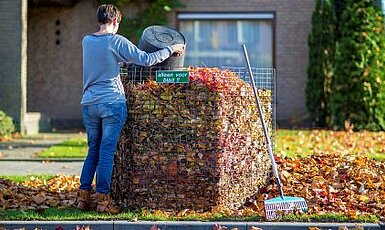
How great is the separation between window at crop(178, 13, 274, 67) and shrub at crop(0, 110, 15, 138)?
5.38m

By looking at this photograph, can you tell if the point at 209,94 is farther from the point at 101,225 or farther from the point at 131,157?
the point at 101,225

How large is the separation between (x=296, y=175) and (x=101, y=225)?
2.68m

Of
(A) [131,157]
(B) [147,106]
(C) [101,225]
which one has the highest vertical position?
(B) [147,106]

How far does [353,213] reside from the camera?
685 centimetres

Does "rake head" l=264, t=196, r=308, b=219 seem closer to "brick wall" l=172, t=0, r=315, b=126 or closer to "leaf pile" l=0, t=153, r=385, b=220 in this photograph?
"leaf pile" l=0, t=153, r=385, b=220

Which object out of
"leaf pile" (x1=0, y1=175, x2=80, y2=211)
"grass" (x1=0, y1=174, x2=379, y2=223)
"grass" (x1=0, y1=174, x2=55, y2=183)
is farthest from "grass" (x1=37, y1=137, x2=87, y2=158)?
"grass" (x1=0, y1=174, x2=379, y2=223)

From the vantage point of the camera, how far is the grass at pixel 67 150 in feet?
39.3

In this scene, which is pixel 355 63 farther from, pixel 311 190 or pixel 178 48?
pixel 178 48

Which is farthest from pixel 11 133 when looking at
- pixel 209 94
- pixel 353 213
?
pixel 353 213

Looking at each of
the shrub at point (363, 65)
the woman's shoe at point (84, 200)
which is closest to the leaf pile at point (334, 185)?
the woman's shoe at point (84, 200)

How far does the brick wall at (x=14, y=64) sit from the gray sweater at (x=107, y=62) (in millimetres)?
9007

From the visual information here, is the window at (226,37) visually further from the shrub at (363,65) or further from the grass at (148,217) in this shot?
the grass at (148,217)

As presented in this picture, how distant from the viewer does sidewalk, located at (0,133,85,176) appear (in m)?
10.4

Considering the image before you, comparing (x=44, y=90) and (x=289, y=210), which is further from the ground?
(x=44, y=90)
